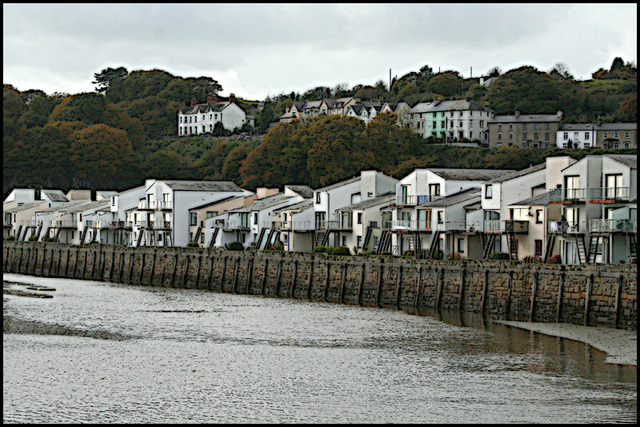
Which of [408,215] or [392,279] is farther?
[408,215]

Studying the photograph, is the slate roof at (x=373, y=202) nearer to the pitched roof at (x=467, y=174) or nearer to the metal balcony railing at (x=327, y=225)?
the metal balcony railing at (x=327, y=225)

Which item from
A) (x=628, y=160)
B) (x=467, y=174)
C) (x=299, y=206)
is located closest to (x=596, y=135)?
(x=467, y=174)

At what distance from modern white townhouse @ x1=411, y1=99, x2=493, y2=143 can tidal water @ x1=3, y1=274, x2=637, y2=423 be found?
90.0 metres

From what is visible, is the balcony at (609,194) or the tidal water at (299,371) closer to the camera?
the tidal water at (299,371)

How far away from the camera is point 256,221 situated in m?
83.9

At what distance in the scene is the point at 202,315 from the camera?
54.8 metres

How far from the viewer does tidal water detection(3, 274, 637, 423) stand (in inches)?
1212

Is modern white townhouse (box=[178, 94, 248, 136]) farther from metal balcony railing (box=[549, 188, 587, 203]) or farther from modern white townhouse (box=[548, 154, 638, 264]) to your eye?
modern white townhouse (box=[548, 154, 638, 264])

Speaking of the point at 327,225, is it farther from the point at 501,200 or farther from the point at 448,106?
the point at 448,106

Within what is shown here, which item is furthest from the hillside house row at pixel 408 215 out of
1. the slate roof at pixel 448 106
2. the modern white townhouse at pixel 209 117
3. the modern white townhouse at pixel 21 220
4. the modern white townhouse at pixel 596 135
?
the modern white townhouse at pixel 209 117

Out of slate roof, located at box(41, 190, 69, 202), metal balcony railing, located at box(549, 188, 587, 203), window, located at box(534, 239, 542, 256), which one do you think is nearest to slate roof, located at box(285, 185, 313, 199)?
window, located at box(534, 239, 542, 256)

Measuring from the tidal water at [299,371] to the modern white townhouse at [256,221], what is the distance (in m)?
26.3

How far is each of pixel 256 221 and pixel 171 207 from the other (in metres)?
12.2

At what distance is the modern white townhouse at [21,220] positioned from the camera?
4530 inches
